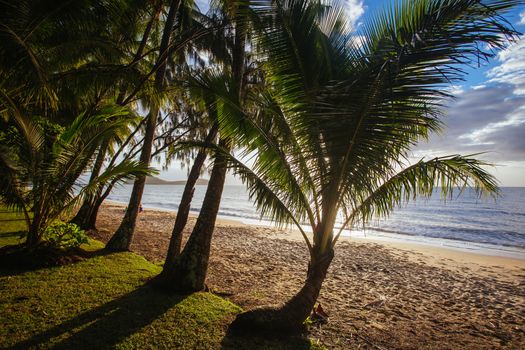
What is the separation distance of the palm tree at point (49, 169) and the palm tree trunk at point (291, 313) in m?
2.99

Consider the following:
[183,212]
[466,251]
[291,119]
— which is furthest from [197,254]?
[466,251]

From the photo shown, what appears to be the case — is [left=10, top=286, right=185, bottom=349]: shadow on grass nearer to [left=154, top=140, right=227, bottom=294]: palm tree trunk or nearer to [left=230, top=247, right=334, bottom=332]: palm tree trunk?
[left=154, top=140, right=227, bottom=294]: palm tree trunk

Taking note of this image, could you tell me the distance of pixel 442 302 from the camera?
6.06 meters

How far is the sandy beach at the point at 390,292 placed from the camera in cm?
425

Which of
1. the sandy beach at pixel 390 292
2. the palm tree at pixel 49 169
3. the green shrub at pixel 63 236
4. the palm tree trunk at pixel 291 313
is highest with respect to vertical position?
the palm tree at pixel 49 169

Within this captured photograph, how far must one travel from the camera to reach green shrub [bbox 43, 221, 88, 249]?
5242mm

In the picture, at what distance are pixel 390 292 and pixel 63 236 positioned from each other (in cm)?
716

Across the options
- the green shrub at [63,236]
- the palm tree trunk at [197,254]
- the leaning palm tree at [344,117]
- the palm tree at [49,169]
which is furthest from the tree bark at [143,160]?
the leaning palm tree at [344,117]

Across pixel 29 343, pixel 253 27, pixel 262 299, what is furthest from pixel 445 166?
pixel 29 343

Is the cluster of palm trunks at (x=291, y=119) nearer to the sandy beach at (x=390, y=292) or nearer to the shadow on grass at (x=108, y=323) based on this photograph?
the shadow on grass at (x=108, y=323)

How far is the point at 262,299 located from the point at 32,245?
431 centimetres

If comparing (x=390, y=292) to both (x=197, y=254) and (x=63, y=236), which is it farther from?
(x=63, y=236)

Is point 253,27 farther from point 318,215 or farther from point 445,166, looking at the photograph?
point 445,166

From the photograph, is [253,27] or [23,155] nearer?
[253,27]
